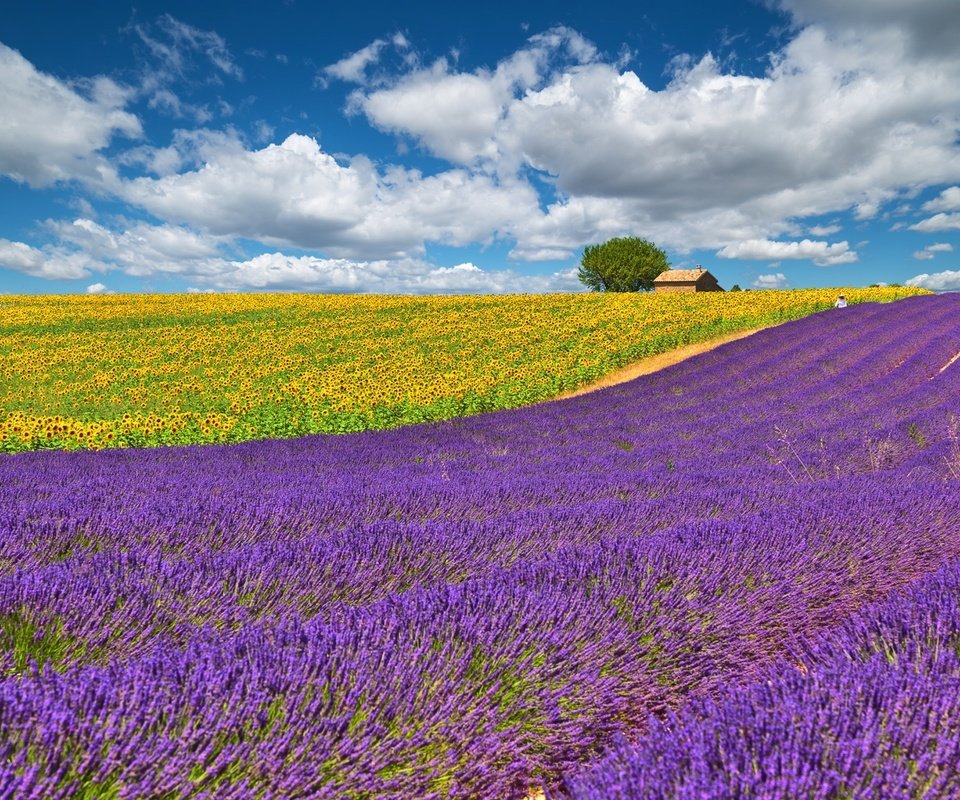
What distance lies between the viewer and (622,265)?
213 feet

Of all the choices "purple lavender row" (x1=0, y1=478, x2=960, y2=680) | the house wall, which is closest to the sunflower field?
"purple lavender row" (x1=0, y1=478, x2=960, y2=680)

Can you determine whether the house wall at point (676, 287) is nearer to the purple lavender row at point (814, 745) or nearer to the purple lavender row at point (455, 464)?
the purple lavender row at point (455, 464)

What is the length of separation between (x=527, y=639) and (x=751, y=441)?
624 cm

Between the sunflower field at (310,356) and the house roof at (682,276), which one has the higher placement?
the house roof at (682,276)

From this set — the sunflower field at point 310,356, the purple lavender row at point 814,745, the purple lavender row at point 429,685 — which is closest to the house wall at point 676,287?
the sunflower field at point 310,356

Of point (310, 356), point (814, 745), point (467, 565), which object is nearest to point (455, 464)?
point (467, 565)

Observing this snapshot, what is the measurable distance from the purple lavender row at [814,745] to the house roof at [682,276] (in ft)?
191

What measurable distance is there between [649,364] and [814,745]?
17.3 m

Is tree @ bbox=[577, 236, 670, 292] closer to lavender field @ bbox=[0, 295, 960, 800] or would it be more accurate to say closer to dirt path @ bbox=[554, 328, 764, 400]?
dirt path @ bbox=[554, 328, 764, 400]

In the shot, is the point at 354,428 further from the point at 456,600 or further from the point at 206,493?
the point at 456,600

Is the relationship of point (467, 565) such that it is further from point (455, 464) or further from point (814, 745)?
point (455, 464)

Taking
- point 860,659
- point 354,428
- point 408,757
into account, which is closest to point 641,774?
point 408,757

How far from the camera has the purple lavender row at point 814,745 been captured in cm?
122

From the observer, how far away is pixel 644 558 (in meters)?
2.50
